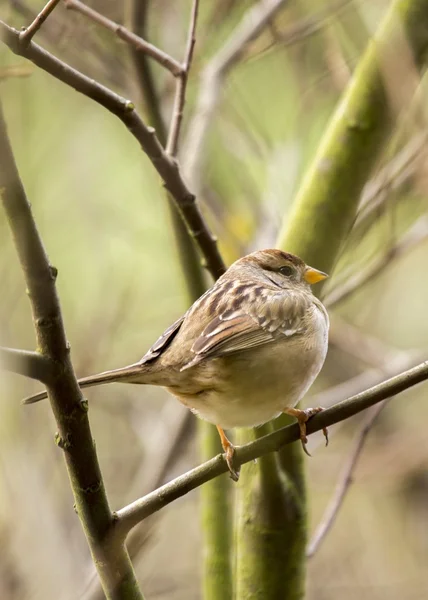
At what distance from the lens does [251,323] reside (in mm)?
2402

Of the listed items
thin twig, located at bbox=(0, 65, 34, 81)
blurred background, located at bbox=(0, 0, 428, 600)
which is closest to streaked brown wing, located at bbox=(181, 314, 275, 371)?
blurred background, located at bbox=(0, 0, 428, 600)

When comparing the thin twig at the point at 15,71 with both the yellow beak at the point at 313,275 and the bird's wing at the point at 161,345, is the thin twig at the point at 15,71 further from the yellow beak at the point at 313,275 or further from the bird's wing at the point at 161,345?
the yellow beak at the point at 313,275

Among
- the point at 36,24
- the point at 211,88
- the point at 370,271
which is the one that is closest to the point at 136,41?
the point at 36,24

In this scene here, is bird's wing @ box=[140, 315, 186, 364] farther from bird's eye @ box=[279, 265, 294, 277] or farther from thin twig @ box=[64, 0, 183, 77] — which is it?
thin twig @ box=[64, 0, 183, 77]

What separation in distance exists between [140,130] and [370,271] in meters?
1.49

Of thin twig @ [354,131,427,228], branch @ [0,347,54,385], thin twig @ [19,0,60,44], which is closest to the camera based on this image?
branch @ [0,347,54,385]

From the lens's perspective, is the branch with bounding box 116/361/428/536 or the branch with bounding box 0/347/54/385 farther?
the branch with bounding box 116/361/428/536

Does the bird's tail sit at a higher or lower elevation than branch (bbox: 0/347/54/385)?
lower

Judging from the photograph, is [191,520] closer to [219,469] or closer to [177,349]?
[177,349]

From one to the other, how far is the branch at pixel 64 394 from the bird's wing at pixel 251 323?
64 cm

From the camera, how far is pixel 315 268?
2.61 m

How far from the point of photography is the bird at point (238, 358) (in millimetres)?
2207

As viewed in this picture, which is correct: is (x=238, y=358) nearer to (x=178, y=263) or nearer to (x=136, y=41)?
(x=178, y=263)

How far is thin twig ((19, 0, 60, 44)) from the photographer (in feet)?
5.12
